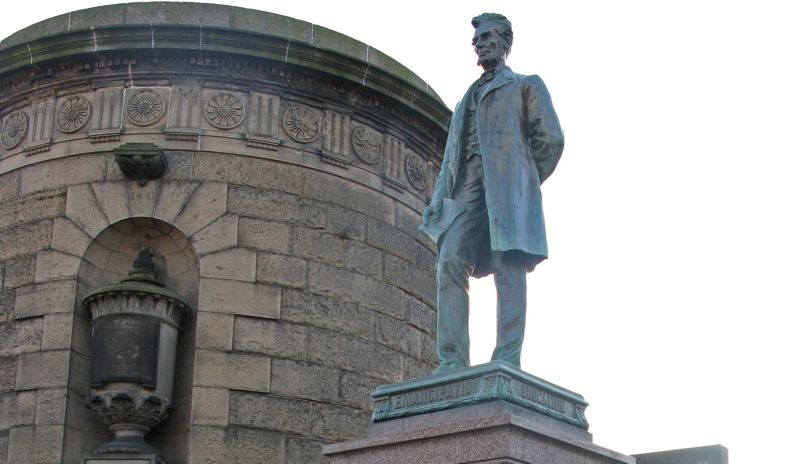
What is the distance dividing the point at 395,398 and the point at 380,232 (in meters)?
6.26

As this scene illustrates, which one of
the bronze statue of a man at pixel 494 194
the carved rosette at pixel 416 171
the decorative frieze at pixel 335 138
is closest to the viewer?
the bronze statue of a man at pixel 494 194

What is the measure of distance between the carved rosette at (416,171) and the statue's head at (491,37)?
6.00 m

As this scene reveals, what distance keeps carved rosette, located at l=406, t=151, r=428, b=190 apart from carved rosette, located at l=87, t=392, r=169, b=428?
4.23 metres

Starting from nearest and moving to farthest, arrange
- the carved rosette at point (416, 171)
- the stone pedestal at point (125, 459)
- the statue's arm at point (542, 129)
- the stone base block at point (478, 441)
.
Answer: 1. the stone base block at point (478, 441)
2. the statue's arm at point (542, 129)
3. the stone pedestal at point (125, 459)
4. the carved rosette at point (416, 171)

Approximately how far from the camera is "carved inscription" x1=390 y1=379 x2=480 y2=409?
8.52 metres

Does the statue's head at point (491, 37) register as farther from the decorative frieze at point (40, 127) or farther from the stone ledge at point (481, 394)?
the decorative frieze at point (40, 127)

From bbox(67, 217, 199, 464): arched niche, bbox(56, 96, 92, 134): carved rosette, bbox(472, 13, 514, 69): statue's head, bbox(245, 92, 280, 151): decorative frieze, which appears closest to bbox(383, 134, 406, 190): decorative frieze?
bbox(245, 92, 280, 151): decorative frieze

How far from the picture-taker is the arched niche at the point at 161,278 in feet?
44.3

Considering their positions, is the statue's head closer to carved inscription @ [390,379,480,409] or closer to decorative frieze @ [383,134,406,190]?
carved inscription @ [390,379,480,409]

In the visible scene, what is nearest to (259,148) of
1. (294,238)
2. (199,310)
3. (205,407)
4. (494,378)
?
(294,238)

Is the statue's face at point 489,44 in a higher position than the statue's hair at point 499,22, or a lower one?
lower

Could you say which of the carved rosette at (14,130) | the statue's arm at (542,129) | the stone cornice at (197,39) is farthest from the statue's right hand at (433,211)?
the carved rosette at (14,130)

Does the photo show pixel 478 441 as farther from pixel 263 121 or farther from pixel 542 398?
pixel 263 121

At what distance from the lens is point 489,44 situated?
972 cm
